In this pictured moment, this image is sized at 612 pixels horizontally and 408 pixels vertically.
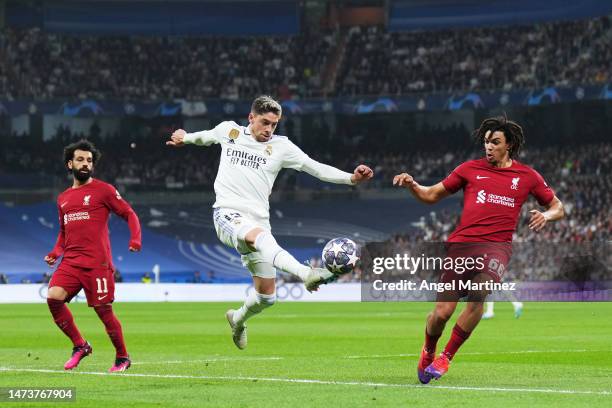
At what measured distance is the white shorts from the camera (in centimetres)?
1303

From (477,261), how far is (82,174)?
476 centimetres

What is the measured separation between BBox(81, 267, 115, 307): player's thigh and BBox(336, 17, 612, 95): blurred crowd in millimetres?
50100

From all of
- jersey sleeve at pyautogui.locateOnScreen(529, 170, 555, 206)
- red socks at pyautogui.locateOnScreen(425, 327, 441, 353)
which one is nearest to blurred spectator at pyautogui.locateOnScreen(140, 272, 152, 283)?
red socks at pyautogui.locateOnScreen(425, 327, 441, 353)

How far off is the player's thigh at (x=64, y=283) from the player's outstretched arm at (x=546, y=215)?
5213 millimetres

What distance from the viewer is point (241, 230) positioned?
42.6 ft

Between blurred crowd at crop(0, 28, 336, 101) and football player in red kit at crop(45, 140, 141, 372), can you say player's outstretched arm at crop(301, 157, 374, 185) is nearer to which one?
football player in red kit at crop(45, 140, 141, 372)

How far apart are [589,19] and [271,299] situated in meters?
54.0

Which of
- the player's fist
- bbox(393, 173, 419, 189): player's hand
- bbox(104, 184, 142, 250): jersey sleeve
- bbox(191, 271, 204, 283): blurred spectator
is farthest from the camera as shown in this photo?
bbox(191, 271, 204, 283): blurred spectator

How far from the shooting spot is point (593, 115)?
64688mm

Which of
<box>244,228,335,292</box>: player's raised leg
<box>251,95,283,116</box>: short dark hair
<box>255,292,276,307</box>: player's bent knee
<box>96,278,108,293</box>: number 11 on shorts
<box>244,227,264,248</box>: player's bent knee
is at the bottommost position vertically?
<box>255,292,276,307</box>: player's bent knee

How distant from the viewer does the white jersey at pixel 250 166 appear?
1330 cm

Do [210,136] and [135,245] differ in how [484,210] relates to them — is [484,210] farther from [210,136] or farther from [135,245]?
[135,245]

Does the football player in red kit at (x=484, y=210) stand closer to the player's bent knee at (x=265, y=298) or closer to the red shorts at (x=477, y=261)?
the red shorts at (x=477, y=261)

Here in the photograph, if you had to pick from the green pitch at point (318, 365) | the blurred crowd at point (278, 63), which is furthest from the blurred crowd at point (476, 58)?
the green pitch at point (318, 365)
